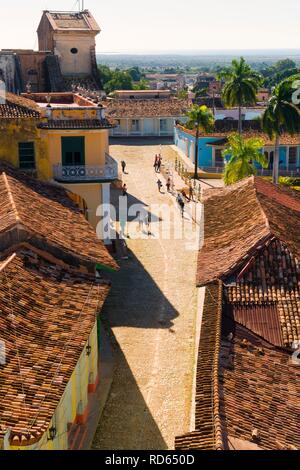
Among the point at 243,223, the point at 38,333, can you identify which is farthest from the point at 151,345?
the point at 38,333

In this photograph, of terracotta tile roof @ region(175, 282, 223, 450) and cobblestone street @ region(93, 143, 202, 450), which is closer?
terracotta tile roof @ region(175, 282, 223, 450)

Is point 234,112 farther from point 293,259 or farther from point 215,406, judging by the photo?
point 215,406

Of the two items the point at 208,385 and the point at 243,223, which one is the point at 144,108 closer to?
the point at 243,223

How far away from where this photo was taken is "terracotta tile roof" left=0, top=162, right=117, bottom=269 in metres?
18.7

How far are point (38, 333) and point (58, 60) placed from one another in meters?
36.6

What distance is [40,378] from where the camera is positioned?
13266mm

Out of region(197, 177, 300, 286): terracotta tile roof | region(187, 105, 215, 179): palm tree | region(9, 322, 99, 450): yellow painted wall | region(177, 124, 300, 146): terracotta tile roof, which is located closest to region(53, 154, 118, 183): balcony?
region(197, 177, 300, 286): terracotta tile roof

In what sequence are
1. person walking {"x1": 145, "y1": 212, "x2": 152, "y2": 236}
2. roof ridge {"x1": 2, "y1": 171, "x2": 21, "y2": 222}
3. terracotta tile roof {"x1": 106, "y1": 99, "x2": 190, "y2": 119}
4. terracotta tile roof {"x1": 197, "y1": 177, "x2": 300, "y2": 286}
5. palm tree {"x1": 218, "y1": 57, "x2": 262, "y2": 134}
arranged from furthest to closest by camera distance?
terracotta tile roof {"x1": 106, "y1": 99, "x2": 190, "y2": 119} < palm tree {"x1": 218, "y1": 57, "x2": 262, "y2": 134} < person walking {"x1": 145, "y1": 212, "x2": 152, "y2": 236} < roof ridge {"x1": 2, "y1": 171, "x2": 21, "y2": 222} < terracotta tile roof {"x1": 197, "y1": 177, "x2": 300, "y2": 286}

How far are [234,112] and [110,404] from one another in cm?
4755

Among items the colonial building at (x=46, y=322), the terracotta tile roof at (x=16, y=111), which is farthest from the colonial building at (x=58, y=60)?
the colonial building at (x=46, y=322)

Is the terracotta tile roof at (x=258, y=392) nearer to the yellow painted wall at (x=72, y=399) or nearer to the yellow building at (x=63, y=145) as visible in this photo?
the yellow painted wall at (x=72, y=399)

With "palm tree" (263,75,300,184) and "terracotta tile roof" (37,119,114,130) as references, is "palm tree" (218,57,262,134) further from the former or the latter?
"terracotta tile roof" (37,119,114,130)

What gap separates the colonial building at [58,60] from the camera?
152 ft

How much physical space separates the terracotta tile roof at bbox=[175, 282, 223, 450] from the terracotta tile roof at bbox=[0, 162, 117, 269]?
12.0 ft
